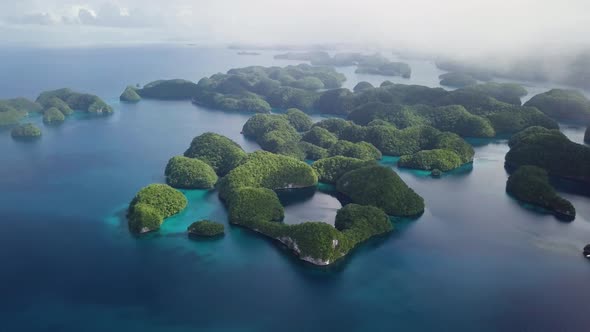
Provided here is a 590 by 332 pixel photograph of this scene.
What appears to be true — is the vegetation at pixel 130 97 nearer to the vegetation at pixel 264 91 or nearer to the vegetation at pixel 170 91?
the vegetation at pixel 170 91

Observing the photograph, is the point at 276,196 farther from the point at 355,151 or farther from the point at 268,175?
the point at 355,151

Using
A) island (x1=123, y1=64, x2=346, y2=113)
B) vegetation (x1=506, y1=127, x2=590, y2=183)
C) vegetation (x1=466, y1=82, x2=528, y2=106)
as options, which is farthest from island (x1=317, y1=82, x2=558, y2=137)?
vegetation (x1=506, y1=127, x2=590, y2=183)

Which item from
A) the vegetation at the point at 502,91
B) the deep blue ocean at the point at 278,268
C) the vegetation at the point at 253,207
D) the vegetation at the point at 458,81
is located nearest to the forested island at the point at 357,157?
the vegetation at the point at 253,207

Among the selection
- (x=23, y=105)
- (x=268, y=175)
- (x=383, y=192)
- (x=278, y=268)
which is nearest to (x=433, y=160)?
(x=383, y=192)

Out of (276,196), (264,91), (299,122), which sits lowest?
(264,91)

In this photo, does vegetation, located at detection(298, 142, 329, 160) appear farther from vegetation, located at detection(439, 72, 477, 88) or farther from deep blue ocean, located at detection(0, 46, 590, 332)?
vegetation, located at detection(439, 72, 477, 88)

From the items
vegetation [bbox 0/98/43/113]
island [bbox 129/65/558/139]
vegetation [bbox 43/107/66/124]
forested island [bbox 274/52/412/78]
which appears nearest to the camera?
island [bbox 129/65/558/139]
